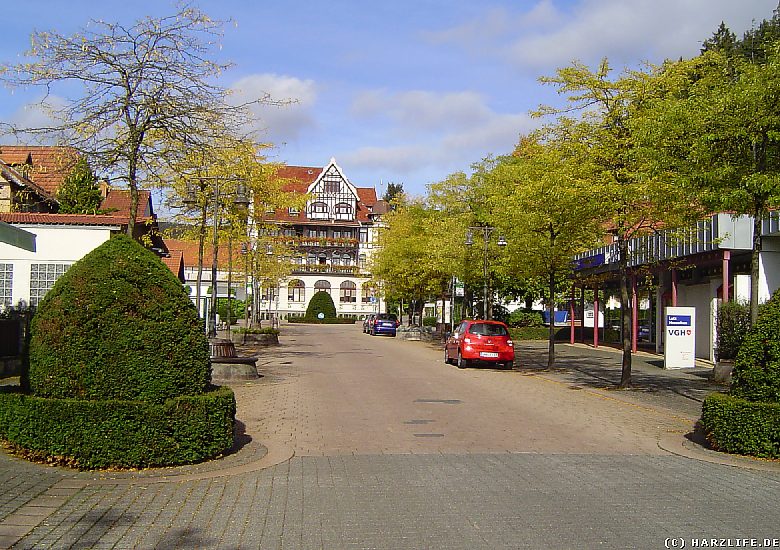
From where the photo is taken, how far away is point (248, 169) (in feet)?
87.6

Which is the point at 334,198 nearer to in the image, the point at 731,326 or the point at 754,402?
the point at 731,326

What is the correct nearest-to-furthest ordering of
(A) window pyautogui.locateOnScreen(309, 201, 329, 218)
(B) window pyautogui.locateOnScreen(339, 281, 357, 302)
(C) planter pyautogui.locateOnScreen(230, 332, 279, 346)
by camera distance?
(C) planter pyautogui.locateOnScreen(230, 332, 279, 346) → (A) window pyautogui.locateOnScreen(309, 201, 329, 218) → (B) window pyautogui.locateOnScreen(339, 281, 357, 302)

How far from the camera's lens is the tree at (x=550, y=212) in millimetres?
18953

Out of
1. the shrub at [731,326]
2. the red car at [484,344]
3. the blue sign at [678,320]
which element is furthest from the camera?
the red car at [484,344]

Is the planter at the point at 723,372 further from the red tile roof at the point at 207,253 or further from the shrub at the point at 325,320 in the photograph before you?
the shrub at the point at 325,320

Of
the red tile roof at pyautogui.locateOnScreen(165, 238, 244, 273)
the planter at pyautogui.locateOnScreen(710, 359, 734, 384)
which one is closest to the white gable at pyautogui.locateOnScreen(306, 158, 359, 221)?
the red tile roof at pyautogui.locateOnScreen(165, 238, 244, 273)

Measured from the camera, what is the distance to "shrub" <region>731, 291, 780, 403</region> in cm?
1014

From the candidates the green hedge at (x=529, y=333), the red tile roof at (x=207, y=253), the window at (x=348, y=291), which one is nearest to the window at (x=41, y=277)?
the red tile roof at (x=207, y=253)

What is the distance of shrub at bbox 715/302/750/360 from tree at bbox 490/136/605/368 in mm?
4455

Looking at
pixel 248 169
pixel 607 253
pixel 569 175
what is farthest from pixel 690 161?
pixel 607 253

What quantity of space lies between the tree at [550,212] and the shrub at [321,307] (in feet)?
193

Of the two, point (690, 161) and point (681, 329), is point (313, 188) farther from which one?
point (690, 161)

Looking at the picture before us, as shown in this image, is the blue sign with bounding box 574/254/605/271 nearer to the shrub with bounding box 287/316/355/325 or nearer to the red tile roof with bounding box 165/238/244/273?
the red tile roof with bounding box 165/238/244/273

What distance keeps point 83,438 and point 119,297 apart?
161 cm
